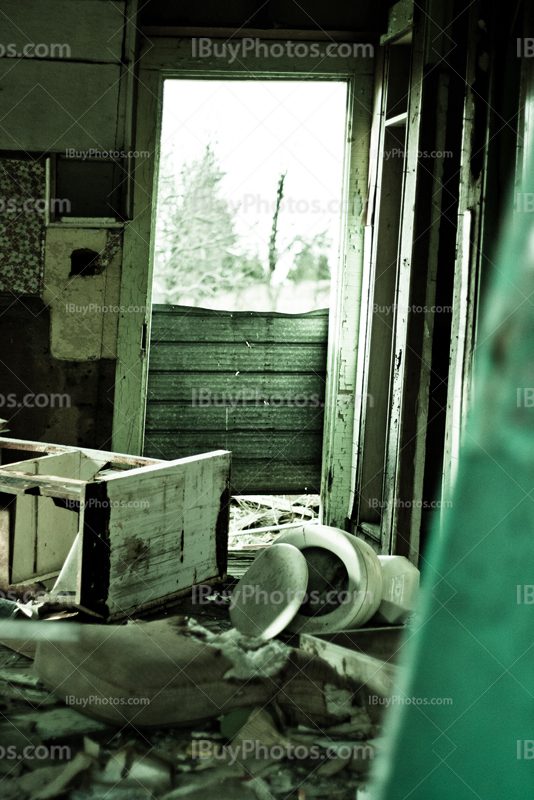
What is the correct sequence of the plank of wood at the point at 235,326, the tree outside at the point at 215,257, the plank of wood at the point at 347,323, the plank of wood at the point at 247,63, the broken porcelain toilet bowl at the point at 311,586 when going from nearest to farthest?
1. the broken porcelain toilet bowl at the point at 311,586
2. the plank of wood at the point at 247,63
3. the plank of wood at the point at 347,323
4. the plank of wood at the point at 235,326
5. the tree outside at the point at 215,257

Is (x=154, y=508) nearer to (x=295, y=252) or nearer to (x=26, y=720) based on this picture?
(x=26, y=720)

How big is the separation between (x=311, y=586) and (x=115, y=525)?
869mm

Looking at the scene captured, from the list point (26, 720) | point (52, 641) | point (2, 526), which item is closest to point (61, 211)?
point (2, 526)

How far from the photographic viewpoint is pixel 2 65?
4008 mm

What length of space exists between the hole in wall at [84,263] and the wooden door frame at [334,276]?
0.18 metres

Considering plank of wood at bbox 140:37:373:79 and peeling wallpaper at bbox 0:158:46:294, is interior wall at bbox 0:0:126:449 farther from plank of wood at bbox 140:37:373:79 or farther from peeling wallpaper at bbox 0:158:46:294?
plank of wood at bbox 140:37:373:79

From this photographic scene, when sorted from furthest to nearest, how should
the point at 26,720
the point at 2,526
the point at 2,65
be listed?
the point at 2,65 → the point at 2,526 → the point at 26,720

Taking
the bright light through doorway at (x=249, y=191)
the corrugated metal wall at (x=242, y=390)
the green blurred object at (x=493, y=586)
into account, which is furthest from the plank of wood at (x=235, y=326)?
the green blurred object at (x=493, y=586)

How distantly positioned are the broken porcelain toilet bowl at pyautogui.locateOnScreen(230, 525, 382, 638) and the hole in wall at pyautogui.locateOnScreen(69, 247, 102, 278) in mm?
2007

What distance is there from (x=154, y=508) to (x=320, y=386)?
1828mm

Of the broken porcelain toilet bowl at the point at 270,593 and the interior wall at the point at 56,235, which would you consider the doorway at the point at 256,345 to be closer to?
the interior wall at the point at 56,235

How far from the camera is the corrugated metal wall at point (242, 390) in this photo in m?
4.56

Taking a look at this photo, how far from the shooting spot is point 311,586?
3.07 metres

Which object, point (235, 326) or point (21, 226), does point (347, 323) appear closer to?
point (235, 326)
